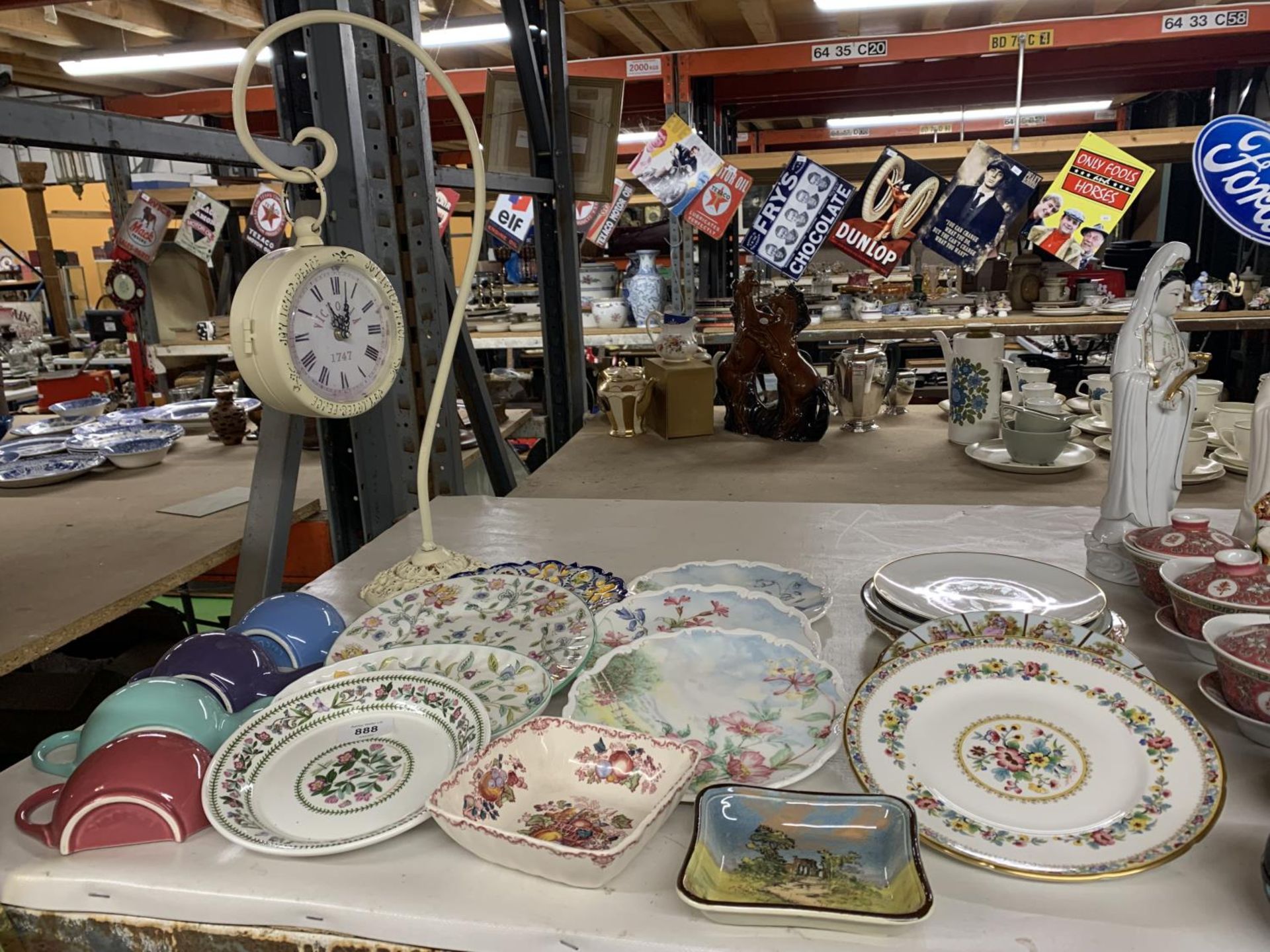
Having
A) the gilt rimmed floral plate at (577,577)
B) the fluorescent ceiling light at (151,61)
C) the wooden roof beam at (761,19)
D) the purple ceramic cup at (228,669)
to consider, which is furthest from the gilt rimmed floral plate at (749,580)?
the fluorescent ceiling light at (151,61)

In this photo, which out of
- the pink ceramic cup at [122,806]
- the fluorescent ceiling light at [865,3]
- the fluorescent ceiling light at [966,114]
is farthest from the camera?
the fluorescent ceiling light at [966,114]

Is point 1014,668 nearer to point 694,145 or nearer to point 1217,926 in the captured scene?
point 1217,926

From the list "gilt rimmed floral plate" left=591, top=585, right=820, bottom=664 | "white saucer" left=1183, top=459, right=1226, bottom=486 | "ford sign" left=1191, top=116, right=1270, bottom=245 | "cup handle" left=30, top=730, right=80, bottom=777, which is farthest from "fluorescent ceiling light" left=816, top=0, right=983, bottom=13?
"cup handle" left=30, top=730, right=80, bottom=777

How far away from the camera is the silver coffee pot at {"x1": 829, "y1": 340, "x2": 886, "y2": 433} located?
2305 mm

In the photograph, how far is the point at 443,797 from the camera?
0.68m

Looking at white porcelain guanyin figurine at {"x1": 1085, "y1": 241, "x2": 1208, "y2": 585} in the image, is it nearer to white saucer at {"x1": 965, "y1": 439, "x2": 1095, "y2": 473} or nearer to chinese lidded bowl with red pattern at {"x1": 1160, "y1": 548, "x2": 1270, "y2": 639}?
chinese lidded bowl with red pattern at {"x1": 1160, "y1": 548, "x2": 1270, "y2": 639}

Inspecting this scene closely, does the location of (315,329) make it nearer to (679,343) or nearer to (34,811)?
(34,811)

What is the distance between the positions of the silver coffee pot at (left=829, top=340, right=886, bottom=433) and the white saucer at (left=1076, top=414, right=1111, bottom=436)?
492mm

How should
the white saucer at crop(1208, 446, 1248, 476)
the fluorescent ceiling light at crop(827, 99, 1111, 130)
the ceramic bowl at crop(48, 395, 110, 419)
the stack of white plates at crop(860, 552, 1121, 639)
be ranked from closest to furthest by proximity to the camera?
the stack of white plates at crop(860, 552, 1121, 639), the white saucer at crop(1208, 446, 1248, 476), the ceramic bowl at crop(48, 395, 110, 419), the fluorescent ceiling light at crop(827, 99, 1111, 130)

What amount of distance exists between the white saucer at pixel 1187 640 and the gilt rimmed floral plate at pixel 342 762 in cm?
69

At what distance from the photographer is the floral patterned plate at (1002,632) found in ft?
2.69

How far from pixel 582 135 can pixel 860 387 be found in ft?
3.72

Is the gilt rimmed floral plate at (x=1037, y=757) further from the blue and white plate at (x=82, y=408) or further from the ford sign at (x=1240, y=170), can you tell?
the blue and white plate at (x=82, y=408)

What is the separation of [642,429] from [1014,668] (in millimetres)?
1664
